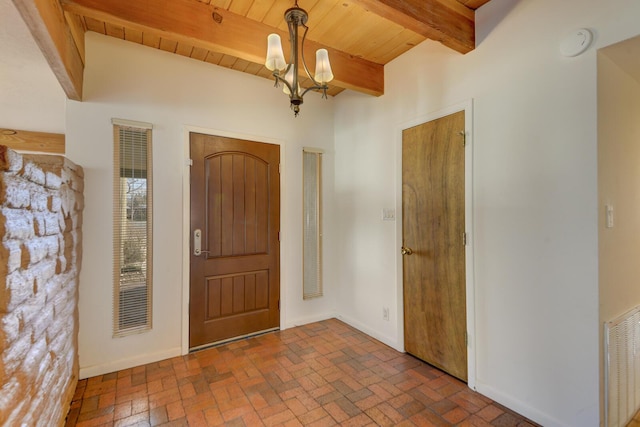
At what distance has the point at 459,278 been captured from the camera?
225 centimetres

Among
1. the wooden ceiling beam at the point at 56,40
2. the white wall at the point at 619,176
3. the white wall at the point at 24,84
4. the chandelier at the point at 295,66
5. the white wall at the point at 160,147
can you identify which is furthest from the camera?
the white wall at the point at 160,147

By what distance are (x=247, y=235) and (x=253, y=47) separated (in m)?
1.69

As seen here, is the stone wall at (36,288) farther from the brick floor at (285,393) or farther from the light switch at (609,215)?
the light switch at (609,215)

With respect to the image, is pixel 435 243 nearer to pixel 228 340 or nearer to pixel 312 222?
pixel 312 222

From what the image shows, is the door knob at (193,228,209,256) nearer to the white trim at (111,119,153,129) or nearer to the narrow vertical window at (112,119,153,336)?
the narrow vertical window at (112,119,153,336)

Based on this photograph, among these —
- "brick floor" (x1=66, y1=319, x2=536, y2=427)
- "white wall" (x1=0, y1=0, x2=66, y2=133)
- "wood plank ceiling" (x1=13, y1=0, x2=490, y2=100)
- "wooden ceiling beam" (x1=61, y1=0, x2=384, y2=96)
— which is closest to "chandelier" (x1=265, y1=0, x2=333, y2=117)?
"wood plank ceiling" (x1=13, y1=0, x2=490, y2=100)

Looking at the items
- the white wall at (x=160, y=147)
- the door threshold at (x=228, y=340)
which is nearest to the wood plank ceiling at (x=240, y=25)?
the white wall at (x=160, y=147)

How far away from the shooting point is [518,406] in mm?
1893

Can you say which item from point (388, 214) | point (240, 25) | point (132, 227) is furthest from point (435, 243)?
point (132, 227)

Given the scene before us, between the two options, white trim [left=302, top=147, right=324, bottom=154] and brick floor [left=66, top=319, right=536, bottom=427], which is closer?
brick floor [left=66, top=319, right=536, bottom=427]

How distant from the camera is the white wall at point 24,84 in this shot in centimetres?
182

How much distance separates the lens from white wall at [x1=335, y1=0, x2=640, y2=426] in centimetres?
160

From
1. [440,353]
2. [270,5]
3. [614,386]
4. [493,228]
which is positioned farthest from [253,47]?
[614,386]

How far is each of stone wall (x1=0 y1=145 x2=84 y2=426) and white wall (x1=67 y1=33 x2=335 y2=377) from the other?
1.14 feet
